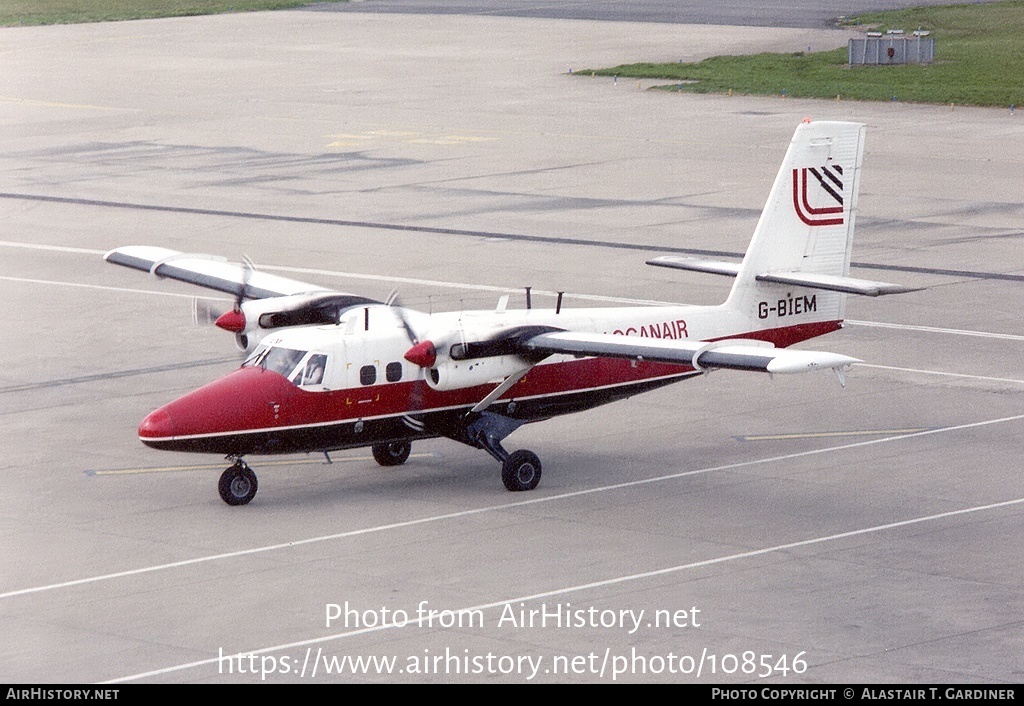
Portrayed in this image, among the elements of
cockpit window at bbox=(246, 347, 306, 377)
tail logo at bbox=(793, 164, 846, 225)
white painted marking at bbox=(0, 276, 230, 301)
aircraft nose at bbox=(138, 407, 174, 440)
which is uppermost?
tail logo at bbox=(793, 164, 846, 225)

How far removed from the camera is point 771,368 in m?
24.3

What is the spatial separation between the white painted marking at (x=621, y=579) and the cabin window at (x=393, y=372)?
5781 mm

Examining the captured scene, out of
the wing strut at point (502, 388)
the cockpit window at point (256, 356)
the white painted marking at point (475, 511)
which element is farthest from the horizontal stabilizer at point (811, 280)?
the cockpit window at point (256, 356)

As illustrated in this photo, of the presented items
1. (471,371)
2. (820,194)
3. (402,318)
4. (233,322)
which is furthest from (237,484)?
(820,194)

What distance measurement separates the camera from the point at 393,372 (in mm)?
27312

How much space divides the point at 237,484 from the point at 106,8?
104m

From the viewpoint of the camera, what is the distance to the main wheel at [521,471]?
90.3 ft

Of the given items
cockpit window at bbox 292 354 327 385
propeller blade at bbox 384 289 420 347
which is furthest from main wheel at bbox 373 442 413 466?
cockpit window at bbox 292 354 327 385

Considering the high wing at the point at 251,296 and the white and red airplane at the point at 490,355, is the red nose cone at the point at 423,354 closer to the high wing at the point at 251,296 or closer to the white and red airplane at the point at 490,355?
the white and red airplane at the point at 490,355

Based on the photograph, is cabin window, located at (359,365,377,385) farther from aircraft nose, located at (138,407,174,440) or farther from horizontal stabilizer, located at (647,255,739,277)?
horizontal stabilizer, located at (647,255,739,277)

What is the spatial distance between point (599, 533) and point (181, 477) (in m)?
7.67

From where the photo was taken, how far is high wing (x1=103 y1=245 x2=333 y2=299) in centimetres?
3169

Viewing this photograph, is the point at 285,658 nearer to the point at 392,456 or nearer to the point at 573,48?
the point at 392,456

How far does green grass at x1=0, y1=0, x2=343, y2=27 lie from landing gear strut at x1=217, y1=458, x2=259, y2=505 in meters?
95.7
